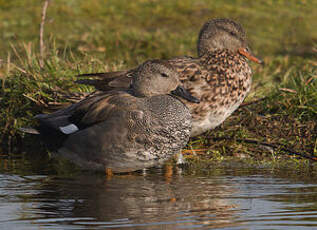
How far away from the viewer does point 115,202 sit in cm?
427

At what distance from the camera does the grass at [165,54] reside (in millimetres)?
6660

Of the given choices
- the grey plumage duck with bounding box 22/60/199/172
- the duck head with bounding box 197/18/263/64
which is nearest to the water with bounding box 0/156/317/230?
the grey plumage duck with bounding box 22/60/199/172

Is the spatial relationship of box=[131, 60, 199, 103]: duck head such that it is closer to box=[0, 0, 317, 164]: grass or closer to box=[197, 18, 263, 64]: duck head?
box=[197, 18, 263, 64]: duck head

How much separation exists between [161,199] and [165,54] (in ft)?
28.2

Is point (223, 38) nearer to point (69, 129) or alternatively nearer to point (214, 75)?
point (214, 75)

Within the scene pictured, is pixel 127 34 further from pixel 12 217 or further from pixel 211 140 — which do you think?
pixel 12 217

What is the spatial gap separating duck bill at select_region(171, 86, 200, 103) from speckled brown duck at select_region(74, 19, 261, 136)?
7.4 inches

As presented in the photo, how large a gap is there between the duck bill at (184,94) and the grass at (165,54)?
3.32ft

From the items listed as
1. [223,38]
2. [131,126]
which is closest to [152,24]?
[223,38]

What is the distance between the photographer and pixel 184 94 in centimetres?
538

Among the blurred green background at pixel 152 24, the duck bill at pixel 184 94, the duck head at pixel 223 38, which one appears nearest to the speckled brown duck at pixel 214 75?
→ the duck head at pixel 223 38

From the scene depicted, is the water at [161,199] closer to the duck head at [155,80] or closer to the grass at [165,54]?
the duck head at [155,80]

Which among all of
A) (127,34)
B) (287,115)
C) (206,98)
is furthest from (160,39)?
(206,98)

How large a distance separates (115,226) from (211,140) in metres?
3.23
